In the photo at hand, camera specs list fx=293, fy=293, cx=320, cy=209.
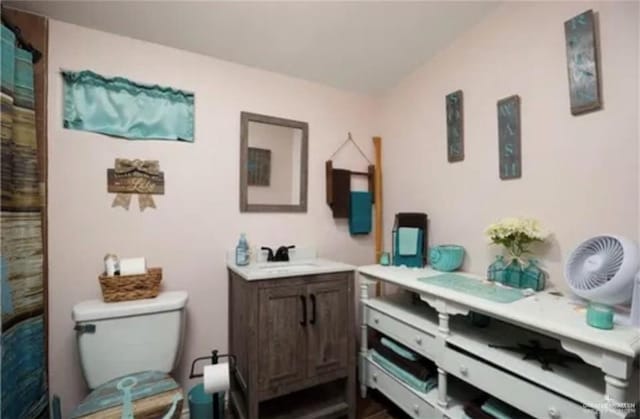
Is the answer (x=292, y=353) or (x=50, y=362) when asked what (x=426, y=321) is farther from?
(x=50, y=362)

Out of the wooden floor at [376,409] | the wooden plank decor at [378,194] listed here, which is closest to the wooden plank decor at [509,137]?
the wooden plank decor at [378,194]

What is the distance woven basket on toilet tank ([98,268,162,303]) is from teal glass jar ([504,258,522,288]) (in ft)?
→ 5.75

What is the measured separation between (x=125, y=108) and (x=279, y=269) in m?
1.20

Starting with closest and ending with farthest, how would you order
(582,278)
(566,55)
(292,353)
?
(582,278) → (566,55) → (292,353)

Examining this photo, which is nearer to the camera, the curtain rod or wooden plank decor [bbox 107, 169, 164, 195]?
the curtain rod

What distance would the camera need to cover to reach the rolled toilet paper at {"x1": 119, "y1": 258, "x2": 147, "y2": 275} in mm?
1471

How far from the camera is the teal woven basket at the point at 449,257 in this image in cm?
175

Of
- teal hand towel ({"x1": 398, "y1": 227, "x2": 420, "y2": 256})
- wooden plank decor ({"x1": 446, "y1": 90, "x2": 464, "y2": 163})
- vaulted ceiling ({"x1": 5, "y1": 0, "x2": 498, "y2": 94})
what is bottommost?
teal hand towel ({"x1": 398, "y1": 227, "x2": 420, "y2": 256})

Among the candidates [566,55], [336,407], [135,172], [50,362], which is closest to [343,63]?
[566,55]

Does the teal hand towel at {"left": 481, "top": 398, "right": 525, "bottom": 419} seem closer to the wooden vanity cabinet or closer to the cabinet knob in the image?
the cabinet knob

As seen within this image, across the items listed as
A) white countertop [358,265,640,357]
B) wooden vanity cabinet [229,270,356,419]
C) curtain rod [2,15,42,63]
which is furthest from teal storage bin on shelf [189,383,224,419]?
curtain rod [2,15,42,63]

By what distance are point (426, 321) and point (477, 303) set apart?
37 cm

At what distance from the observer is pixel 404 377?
1.54m

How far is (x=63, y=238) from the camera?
1.43 m
